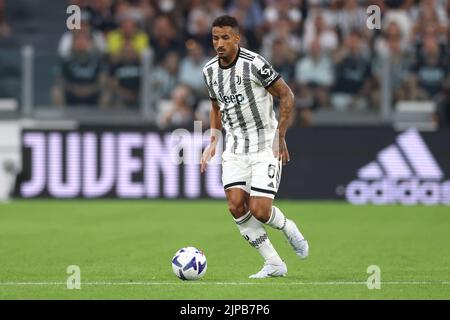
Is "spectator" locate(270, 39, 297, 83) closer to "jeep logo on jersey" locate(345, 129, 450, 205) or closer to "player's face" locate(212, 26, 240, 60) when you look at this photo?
"jeep logo on jersey" locate(345, 129, 450, 205)

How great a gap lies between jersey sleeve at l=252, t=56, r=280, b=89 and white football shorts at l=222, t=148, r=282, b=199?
2.08 feet

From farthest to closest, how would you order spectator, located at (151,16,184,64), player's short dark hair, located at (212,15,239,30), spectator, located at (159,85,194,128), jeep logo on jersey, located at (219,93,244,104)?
spectator, located at (151,16,184,64) → spectator, located at (159,85,194,128) → jeep logo on jersey, located at (219,93,244,104) → player's short dark hair, located at (212,15,239,30)

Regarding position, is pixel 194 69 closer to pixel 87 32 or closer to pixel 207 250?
pixel 87 32

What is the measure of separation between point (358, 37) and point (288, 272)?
35.8 feet

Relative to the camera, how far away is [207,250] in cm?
1272

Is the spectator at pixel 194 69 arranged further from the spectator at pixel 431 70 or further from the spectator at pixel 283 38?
the spectator at pixel 431 70

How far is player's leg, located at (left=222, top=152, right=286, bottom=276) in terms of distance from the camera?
33.4 ft

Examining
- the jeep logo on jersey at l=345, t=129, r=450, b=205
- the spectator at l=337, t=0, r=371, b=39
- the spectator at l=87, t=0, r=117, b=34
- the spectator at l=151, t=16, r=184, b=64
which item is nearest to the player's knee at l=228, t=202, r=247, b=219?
the jeep logo on jersey at l=345, t=129, r=450, b=205

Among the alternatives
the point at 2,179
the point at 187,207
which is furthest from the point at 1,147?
the point at 187,207

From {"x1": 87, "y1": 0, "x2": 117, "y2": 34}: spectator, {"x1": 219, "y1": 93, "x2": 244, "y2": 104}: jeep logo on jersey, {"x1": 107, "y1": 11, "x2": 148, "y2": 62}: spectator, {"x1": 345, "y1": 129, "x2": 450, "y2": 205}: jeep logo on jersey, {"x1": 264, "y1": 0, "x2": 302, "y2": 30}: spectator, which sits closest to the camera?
{"x1": 219, "y1": 93, "x2": 244, "y2": 104}: jeep logo on jersey

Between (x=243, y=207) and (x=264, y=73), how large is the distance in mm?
1231

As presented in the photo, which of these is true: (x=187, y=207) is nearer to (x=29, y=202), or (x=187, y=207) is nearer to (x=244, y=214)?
(x=29, y=202)

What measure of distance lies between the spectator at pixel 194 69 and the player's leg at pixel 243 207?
31.6 ft

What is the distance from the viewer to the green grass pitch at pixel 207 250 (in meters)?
9.28
